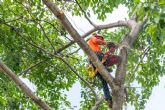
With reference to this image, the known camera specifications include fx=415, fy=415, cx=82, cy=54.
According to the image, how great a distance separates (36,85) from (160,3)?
6.17 m

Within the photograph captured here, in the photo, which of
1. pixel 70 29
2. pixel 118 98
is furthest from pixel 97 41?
pixel 70 29

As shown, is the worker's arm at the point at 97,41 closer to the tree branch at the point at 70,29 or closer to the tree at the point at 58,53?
the tree at the point at 58,53

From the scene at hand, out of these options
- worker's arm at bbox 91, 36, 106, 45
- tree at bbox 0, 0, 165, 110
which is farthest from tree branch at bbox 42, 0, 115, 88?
worker's arm at bbox 91, 36, 106, 45

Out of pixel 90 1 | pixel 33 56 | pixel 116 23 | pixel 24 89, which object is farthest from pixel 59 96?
pixel 24 89

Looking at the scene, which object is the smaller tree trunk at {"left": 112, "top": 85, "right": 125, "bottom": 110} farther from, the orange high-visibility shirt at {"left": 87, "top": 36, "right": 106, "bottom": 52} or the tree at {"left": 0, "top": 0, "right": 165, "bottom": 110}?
the orange high-visibility shirt at {"left": 87, "top": 36, "right": 106, "bottom": 52}

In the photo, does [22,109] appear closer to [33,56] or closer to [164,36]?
[33,56]

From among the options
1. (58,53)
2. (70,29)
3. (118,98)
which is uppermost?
(58,53)

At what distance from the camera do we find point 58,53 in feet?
19.9

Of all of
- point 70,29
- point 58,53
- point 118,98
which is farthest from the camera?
point 58,53

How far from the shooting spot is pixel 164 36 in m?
2.90

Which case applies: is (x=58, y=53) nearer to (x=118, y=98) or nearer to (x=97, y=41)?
(x=97, y=41)

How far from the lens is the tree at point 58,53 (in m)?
5.38

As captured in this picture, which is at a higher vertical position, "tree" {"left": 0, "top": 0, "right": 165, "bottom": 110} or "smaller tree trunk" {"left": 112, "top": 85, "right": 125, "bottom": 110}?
"tree" {"left": 0, "top": 0, "right": 165, "bottom": 110}

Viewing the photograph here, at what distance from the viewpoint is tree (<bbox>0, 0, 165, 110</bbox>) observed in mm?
5379
